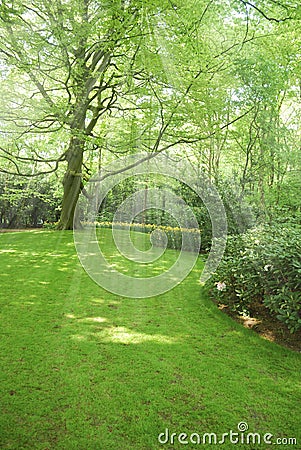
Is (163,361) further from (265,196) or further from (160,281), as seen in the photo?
(265,196)

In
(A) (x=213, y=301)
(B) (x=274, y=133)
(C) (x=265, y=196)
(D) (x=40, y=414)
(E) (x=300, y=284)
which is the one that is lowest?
(D) (x=40, y=414)

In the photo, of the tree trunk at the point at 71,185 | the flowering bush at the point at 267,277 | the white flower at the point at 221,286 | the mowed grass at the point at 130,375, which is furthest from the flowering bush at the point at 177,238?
the white flower at the point at 221,286

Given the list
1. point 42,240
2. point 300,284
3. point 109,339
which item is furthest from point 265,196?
point 109,339

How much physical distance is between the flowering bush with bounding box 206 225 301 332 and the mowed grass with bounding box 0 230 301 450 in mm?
300

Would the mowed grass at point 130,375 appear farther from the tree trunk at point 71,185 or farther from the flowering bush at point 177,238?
the tree trunk at point 71,185

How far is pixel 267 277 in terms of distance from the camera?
358 centimetres

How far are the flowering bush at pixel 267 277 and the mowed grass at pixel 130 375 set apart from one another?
0.30m

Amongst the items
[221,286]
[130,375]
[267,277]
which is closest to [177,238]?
[221,286]

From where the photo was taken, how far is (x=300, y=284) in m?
3.21

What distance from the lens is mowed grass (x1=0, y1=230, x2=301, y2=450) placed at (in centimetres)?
197

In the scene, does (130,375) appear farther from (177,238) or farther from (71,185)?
(71,185)

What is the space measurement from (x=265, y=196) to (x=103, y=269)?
6004 mm

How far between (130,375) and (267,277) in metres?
1.84

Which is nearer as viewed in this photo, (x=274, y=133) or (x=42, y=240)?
(x=42, y=240)
